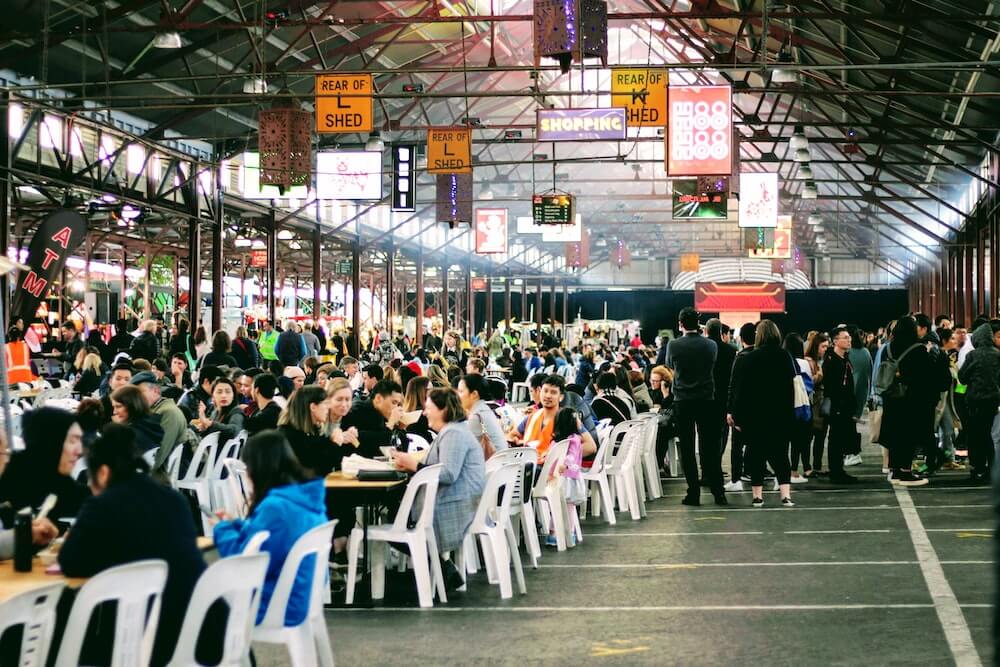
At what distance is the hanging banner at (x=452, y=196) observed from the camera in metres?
25.0

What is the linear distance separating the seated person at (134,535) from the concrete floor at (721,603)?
6.62ft

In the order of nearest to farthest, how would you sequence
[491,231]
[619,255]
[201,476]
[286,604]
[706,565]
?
[286,604], [706,565], [201,476], [491,231], [619,255]

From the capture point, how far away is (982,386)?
41.3 ft

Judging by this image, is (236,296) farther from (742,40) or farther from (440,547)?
(440,547)

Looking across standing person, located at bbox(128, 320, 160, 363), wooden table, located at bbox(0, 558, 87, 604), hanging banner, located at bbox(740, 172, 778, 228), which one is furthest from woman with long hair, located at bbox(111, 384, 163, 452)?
hanging banner, located at bbox(740, 172, 778, 228)

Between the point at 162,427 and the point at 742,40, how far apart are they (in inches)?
770

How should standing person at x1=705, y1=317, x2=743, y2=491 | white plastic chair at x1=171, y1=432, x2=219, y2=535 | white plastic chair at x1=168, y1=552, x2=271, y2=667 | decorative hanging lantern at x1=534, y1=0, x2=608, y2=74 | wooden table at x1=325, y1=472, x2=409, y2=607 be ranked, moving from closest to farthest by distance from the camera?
1. white plastic chair at x1=168, y1=552, x2=271, y2=667
2. wooden table at x1=325, y1=472, x2=409, y2=607
3. white plastic chair at x1=171, y1=432, x2=219, y2=535
4. standing person at x1=705, y1=317, x2=743, y2=491
5. decorative hanging lantern at x1=534, y1=0, x2=608, y2=74

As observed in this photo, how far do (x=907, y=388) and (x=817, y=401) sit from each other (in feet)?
4.89

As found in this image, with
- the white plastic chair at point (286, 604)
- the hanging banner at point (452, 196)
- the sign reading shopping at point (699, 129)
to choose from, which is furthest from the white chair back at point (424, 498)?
the hanging banner at point (452, 196)

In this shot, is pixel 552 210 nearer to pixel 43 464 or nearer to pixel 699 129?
pixel 699 129

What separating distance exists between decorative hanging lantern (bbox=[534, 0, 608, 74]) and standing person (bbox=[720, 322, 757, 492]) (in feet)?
11.4

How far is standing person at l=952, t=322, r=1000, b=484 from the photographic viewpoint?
41.1 ft

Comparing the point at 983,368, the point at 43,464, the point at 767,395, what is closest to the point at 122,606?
the point at 43,464

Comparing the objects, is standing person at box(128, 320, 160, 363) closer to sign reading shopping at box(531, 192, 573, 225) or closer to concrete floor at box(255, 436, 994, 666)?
concrete floor at box(255, 436, 994, 666)
